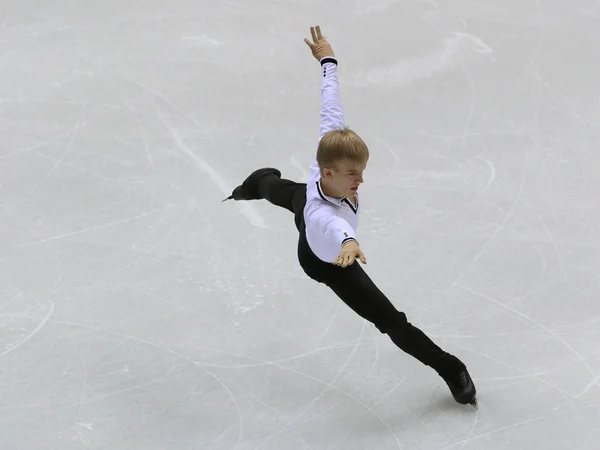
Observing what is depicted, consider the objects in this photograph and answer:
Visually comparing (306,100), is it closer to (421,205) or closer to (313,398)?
(421,205)

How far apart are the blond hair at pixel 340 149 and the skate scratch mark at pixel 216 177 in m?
1.73

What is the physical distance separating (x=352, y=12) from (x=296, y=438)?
4.48 m

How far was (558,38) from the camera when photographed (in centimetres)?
668

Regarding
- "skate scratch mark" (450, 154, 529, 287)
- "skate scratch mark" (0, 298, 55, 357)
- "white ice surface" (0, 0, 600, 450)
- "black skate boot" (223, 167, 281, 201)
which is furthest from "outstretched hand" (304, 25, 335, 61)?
"skate scratch mark" (0, 298, 55, 357)

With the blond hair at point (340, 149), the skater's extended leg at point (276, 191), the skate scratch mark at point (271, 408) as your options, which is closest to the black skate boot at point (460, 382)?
the skate scratch mark at point (271, 408)

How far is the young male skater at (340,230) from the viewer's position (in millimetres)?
3098

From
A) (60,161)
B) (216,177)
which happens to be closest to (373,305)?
(216,177)

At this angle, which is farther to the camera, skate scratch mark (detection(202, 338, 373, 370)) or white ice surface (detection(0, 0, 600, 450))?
skate scratch mark (detection(202, 338, 373, 370))

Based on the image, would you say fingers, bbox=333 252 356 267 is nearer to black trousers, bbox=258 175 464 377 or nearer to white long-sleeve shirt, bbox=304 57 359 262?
white long-sleeve shirt, bbox=304 57 359 262

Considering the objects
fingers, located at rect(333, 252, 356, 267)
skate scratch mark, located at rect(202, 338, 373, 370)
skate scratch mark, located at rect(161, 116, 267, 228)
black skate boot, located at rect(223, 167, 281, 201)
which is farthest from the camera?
skate scratch mark, located at rect(161, 116, 267, 228)

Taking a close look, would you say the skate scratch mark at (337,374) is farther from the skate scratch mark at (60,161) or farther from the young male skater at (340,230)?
the skate scratch mark at (60,161)

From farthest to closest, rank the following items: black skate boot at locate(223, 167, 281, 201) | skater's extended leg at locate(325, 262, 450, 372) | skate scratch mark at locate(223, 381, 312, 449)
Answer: black skate boot at locate(223, 167, 281, 201) → skate scratch mark at locate(223, 381, 312, 449) → skater's extended leg at locate(325, 262, 450, 372)

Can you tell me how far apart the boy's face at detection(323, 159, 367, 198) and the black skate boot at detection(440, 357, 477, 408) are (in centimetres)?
89

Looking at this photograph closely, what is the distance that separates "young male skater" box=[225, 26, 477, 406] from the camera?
310 centimetres
